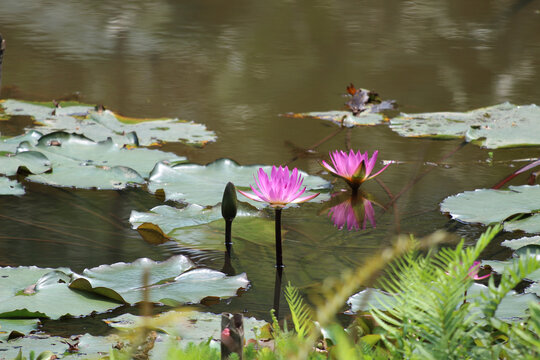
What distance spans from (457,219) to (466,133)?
0.94 metres

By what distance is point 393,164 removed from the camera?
244 centimetres

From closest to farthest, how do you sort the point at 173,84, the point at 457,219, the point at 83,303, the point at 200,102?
the point at 83,303 → the point at 457,219 → the point at 200,102 → the point at 173,84

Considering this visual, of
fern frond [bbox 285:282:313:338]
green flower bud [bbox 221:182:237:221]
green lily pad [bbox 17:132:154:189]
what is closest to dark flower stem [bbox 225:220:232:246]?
green flower bud [bbox 221:182:237:221]

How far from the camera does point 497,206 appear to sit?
1874 millimetres

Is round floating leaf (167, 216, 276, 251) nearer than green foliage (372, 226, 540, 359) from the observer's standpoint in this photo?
No

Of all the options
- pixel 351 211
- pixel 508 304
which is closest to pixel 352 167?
pixel 351 211

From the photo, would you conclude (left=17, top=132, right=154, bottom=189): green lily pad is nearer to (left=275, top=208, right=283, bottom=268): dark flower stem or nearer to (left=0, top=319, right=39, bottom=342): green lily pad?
(left=275, top=208, right=283, bottom=268): dark flower stem

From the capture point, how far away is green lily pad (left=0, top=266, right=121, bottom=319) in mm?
1285

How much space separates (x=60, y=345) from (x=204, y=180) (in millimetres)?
988

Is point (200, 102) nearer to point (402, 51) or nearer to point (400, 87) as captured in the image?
point (400, 87)

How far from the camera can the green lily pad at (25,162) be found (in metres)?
2.13

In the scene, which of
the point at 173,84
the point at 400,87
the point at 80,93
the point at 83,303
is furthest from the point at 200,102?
the point at 83,303

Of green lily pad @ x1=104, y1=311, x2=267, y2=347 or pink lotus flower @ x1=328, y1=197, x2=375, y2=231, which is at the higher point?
green lily pad @ x1=104, y1=311, x2=267, y2=347

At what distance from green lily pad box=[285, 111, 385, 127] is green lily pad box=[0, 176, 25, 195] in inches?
55.4
